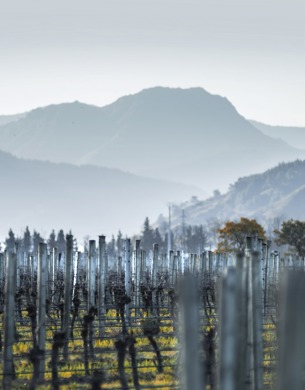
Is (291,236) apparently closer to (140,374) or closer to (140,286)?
(140,286)

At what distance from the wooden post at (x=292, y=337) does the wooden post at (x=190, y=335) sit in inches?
28.8

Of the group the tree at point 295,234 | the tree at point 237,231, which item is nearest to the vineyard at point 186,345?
the tree at point 295,234

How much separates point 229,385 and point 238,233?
246 feet

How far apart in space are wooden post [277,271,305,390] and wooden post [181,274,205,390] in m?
0.73

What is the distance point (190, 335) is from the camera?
7742 mm

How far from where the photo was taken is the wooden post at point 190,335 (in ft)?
24.8

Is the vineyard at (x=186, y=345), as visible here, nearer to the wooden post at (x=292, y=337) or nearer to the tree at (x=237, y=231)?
the wooden post at (x=292, y=337)

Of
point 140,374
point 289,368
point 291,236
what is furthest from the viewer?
point 291,236

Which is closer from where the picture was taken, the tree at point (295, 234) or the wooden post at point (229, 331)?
the wooden post at point (229, 331)

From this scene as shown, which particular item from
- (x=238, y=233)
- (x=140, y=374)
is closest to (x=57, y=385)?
(x=140, y=374)

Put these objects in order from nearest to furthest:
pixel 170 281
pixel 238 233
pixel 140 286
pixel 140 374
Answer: pixel 140 374 → pixel 140 286 → pixel 170 281 → pixel 238 233

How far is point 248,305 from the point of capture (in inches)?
477

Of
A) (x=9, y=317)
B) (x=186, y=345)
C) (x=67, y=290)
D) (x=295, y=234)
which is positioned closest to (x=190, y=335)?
(x=186, y=345)

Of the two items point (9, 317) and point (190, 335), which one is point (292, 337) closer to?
point (190, 335)
